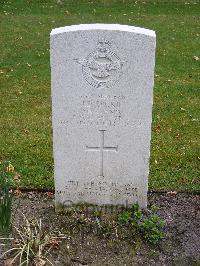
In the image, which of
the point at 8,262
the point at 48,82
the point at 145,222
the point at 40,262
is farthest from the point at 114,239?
the point at 48,82

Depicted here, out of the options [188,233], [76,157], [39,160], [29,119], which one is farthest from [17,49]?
[188,233]

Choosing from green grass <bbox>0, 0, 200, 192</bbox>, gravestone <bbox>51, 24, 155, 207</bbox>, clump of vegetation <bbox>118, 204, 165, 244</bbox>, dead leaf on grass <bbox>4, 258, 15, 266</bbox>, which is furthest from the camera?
green grass <bbox>0, 0, 200, 192</bbox>

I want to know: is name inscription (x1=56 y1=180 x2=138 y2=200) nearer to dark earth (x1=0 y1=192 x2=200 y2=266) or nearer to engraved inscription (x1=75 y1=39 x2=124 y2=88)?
dark earth (x1=0 y1=192 x2=200 y2=266)

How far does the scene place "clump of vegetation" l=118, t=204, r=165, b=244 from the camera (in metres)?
4.86

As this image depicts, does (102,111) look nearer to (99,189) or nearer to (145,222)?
(99,189)

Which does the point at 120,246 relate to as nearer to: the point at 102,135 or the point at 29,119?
the point at 102,135

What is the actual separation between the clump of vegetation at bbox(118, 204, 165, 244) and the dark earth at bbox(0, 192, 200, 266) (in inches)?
2.6

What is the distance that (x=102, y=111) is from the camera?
487 cm

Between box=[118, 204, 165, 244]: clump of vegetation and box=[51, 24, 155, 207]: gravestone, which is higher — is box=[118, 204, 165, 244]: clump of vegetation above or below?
below

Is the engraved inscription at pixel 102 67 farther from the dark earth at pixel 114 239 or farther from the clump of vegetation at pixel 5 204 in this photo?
the dark earth at pixel 114 239

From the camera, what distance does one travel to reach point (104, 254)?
4.73 metres

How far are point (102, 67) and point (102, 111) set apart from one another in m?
0.42

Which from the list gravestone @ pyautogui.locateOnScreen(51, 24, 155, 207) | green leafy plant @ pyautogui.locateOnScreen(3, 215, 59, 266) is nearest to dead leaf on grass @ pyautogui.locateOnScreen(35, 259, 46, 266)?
green leafy plant @ pyautogui.locateOnScreen(3, 215, 59, 266)

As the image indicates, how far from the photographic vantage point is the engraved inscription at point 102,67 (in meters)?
4.64
